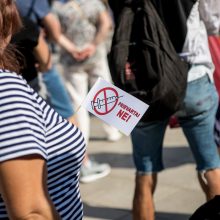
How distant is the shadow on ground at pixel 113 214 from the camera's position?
3.93m

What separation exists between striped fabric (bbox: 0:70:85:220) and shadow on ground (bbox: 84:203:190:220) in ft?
6.84

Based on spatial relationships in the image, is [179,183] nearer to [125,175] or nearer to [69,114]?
[125,175]

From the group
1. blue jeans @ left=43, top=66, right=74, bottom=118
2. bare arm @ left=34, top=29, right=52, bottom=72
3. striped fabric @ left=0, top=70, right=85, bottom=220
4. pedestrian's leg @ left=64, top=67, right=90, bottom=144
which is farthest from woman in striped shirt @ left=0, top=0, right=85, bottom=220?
pedestrian's leg @ left=64, top=67, right=90, bottom=144

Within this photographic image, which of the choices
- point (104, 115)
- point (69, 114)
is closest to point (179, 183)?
point (69, 114)

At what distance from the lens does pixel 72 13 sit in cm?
512

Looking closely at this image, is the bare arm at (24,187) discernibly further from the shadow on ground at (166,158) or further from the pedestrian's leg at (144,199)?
the shadow on ground at (166,158)

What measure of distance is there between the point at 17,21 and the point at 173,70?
113cm

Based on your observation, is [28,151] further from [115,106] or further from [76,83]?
[76,83]

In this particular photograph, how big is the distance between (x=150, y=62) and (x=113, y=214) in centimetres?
168

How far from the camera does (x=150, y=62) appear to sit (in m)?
2.76

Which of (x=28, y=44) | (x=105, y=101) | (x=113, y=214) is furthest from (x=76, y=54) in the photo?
(x=105, y=101)

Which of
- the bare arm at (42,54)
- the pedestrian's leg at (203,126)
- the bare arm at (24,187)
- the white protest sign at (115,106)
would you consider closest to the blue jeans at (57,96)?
the bare arm at (42,54)

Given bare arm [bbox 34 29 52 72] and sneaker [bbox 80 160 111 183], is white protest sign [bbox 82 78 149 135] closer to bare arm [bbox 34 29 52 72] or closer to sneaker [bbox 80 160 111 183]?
bare arm [bbox 34 29 52 72]

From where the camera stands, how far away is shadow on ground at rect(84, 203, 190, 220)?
3928mm
